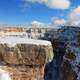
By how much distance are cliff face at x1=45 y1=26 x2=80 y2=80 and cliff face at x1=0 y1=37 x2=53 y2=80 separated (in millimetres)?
19923

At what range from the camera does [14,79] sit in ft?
11.0

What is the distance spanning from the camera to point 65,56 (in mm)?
31891

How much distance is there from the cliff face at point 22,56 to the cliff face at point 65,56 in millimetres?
19923

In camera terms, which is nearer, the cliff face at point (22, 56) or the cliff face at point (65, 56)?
the cliff face at point (22, 56)

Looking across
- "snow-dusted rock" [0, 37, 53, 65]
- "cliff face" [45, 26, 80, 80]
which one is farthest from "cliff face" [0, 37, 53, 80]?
"cliff face" [45, 26, 80, 80]

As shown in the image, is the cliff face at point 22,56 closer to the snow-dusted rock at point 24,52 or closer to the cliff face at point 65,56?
the snow-dusted rock at point 24,52

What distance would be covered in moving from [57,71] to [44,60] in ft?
112

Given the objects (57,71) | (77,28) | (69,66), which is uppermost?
(77,28)

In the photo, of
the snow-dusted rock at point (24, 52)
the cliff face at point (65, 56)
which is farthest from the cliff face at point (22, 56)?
the cliff face at point (65, 56)

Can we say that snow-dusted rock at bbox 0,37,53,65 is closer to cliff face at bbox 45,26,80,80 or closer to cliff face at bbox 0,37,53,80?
cliff face at bbox 0,37,53,80

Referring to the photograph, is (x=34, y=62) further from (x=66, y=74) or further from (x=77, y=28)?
(x=77, y=28)

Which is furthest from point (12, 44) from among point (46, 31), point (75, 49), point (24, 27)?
point (46, 31)

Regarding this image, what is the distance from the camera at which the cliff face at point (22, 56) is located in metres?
3.29

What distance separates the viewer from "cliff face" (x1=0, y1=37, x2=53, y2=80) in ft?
10.8
